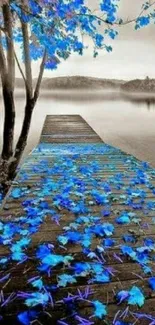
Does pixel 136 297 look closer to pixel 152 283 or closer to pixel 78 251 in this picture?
pixel 152 283

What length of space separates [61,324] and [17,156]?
21.8ft

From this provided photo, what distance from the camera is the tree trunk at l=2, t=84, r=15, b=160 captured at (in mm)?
7473

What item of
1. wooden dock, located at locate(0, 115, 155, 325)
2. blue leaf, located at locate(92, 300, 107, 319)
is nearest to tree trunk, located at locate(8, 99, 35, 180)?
wooden dock, located at locate(0, 115, 155, 325)

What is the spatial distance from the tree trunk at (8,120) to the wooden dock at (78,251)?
61.4 inches

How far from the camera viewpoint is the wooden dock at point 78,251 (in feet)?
8.39

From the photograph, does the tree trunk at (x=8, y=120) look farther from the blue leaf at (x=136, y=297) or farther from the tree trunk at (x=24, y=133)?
the blue leaf at (x=136, y=297)

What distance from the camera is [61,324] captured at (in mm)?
2414

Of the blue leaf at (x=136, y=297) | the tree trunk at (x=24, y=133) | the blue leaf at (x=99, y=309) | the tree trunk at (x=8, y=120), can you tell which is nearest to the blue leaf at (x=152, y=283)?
the blue leaf at (x=136, y=297)

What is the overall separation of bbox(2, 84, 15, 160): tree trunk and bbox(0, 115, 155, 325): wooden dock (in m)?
1.56

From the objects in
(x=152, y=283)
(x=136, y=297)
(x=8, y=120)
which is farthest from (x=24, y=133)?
Result: (x=136, y=297)

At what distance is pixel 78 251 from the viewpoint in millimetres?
3457

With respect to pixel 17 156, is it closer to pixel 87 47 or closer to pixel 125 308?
pixel 87 47

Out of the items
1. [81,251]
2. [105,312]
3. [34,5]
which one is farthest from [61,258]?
[34,5]

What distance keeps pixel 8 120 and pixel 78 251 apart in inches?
198
